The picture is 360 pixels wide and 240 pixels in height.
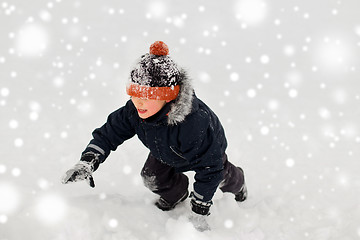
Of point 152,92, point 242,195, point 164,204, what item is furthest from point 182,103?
point 242,195

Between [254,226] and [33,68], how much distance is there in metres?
3.43

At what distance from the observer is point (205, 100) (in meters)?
4.47

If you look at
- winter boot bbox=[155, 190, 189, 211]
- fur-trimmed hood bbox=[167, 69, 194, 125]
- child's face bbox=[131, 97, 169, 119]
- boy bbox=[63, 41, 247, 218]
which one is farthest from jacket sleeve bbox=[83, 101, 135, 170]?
winter boot bbox=[155, 190, 189, 211]

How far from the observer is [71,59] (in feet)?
16.1

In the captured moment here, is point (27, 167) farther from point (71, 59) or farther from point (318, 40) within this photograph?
point (318, 40)

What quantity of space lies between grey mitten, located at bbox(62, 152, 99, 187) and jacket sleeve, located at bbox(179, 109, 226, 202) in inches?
23.7

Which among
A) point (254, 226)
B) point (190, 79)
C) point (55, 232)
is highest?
point (190, 79)

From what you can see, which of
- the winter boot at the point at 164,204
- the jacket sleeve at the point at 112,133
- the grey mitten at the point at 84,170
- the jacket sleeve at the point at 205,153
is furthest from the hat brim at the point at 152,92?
the winter boot at the point at 164,204

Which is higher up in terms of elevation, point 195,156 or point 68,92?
point 195,156

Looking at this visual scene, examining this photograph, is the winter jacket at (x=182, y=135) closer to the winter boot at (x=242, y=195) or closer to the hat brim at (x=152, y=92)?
the hat brim at (x=152, y=92)

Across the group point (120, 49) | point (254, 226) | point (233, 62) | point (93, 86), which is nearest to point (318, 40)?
point (233, 62)

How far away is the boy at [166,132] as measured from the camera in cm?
201

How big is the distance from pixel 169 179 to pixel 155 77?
97cm

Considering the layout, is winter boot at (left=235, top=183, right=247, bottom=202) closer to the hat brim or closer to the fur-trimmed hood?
the fur-trimmed hood
